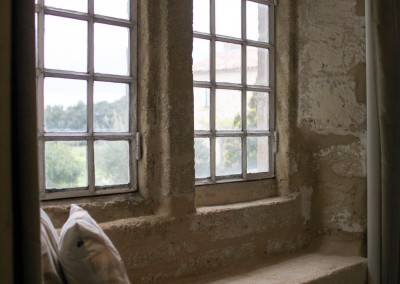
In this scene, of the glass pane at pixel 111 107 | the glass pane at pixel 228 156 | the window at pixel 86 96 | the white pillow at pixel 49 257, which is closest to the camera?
the white pillow at pixel 49 257

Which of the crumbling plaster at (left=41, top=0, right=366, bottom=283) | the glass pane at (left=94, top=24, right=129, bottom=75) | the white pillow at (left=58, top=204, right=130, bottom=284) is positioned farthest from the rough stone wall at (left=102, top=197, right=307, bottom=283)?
the glass pane at (left=94, top=24, right=129, bottom=75)

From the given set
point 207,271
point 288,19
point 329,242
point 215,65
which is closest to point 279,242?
point 329,242

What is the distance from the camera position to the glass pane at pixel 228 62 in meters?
2.28

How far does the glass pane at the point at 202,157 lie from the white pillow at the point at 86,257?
1.02m

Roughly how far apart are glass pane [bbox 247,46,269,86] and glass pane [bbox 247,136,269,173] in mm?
309

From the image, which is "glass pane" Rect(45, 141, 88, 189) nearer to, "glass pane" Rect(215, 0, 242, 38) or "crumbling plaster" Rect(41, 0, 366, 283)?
"crumbling plaster" Rect(41, 0, 366, 283)

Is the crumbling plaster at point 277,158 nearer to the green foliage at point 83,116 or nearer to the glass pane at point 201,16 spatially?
the green foliage at point 83,116

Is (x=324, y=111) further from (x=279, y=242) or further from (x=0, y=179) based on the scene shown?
(x=0, y=179)

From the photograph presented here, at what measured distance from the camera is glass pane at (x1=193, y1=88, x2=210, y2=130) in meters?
2.19

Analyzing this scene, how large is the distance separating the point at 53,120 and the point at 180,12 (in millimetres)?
682

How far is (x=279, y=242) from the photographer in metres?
2.39

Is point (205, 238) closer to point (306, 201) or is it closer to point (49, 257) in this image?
point (306, 201)

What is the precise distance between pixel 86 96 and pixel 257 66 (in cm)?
106

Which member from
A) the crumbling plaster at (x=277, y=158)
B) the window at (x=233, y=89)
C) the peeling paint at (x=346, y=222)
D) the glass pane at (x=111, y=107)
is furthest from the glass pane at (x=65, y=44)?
the peeling paint at (x=346, y=222)
